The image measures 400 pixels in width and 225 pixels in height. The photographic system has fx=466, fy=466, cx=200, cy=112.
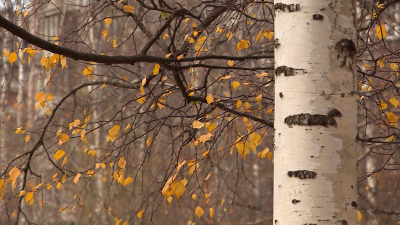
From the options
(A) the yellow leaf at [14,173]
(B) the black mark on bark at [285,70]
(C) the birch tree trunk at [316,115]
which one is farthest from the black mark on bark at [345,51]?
(A) the yellow leaf at [14,173]

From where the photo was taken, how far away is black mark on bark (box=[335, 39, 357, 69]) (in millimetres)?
1381

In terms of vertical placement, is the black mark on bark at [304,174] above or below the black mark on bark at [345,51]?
below

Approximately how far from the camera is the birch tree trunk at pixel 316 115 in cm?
130

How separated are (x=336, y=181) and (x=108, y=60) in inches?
38.4

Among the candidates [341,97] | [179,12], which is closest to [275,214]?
[341,97]

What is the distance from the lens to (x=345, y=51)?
4.56 feet

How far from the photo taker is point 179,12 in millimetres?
2182

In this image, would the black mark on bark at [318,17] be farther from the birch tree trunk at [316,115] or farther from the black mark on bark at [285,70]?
the black mark on bark at [285,70]

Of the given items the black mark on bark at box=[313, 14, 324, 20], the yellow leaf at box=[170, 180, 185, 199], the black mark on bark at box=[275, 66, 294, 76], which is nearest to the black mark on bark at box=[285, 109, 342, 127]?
the black mark on bark at box=[275, 66, 294, 76]

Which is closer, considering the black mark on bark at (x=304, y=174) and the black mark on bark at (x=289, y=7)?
the black mark on bark at (x=304, y=174)

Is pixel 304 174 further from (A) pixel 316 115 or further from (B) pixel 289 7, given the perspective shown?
(B) pixel 289 7

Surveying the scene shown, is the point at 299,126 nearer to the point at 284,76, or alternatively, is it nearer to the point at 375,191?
the point at 284,76

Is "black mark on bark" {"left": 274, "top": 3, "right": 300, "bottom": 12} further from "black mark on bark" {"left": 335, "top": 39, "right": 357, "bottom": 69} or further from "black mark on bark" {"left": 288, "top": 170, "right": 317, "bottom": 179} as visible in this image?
"black mark on bark" {"left": 288, "top": 170, "right": 317, "bottom": 179}

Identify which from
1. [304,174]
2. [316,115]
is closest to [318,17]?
[316,115]
